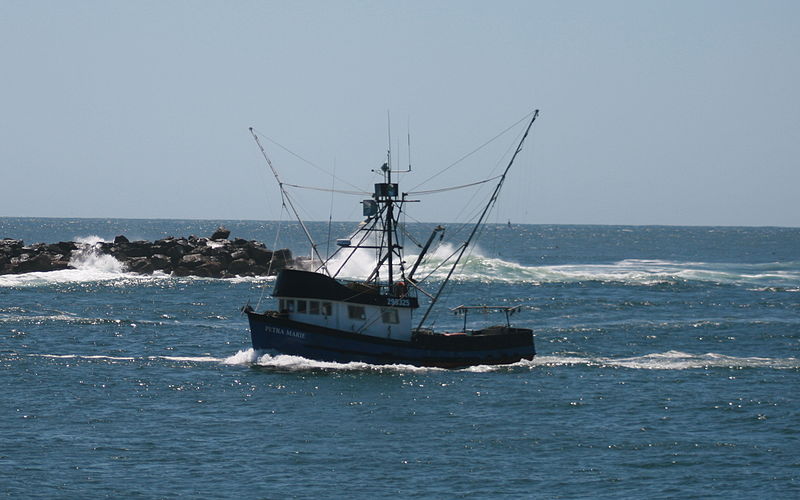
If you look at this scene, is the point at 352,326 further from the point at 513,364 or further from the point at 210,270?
the point at 210,270

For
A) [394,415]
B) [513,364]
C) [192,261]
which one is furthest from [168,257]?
[394,415]

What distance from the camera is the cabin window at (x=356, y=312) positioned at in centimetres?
4334

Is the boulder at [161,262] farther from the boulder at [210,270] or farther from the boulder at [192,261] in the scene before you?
the boulder at [210,270]

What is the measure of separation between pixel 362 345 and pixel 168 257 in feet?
196

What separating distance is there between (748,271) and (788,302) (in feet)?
137

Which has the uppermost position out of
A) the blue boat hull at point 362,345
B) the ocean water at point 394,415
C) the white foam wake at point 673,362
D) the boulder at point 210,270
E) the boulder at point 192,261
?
the boulder at point 192,261

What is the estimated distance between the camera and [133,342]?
170 ft

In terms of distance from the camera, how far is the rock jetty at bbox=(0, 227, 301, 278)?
94.4m

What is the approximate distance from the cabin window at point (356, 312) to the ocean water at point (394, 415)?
2602mm

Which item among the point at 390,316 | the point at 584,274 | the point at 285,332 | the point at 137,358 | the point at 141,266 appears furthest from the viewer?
the point at 584,274

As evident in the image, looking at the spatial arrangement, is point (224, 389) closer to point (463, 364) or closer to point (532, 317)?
point (463, 364)

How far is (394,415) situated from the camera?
34.6m

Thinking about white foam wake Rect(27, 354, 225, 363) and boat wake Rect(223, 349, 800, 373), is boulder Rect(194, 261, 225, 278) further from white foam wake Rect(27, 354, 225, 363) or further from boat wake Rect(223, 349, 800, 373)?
boat wake Rect(223, 349, 800, 373)

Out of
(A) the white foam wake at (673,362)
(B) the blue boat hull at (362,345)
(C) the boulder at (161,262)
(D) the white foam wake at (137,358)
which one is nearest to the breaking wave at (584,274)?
(C) the boulder at (161,262)
